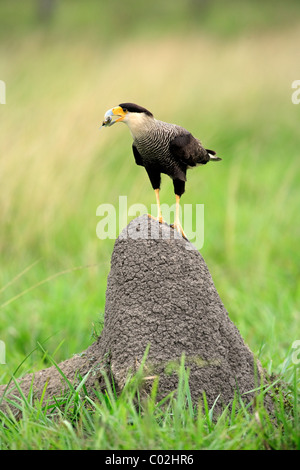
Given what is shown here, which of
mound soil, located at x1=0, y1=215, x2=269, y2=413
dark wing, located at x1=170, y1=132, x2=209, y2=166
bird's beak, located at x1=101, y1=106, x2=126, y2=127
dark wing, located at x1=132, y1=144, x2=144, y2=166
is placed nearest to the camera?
bird's beak, located at x1=101, y1=106, x2=126, y2=127

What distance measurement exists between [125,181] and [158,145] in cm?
608

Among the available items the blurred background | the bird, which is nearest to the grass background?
the blurred background

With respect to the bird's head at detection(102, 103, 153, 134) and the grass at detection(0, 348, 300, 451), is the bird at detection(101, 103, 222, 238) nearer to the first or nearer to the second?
the bird's head at detection(102, 103, 153, 134)

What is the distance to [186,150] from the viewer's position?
296cm

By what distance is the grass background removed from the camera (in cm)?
607

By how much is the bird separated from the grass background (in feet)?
3.34

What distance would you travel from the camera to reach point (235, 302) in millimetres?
6422

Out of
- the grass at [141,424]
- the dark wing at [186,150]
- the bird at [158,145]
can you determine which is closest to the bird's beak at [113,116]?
the bird at [158,145]

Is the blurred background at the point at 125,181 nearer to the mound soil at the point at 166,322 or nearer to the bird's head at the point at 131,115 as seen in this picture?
the mound soil at the point at 166,322

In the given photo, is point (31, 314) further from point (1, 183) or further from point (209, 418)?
point (209, 418)

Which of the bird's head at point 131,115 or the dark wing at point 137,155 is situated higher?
the bird's head at point 131,115

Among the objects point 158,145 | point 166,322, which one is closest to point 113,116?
point 158,145

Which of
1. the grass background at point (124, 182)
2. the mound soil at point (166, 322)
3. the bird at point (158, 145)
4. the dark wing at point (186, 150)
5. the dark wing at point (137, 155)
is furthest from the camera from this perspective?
the grass background at point (124, 182)

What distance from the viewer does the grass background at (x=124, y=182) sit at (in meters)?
6.07
